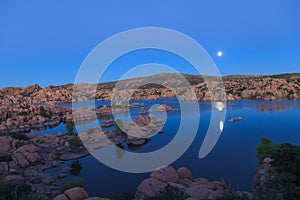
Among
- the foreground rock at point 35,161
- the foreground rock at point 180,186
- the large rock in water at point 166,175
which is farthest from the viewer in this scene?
the foreground rock at point 35,161

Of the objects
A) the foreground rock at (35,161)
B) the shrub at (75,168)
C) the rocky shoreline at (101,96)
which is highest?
the rocky shoreline at (101,96)

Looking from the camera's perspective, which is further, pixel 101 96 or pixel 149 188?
pixel 101 96

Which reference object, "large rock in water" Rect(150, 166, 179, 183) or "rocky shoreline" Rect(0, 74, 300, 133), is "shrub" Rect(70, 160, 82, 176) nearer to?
"large rock in water" Rect(150, 166, 179, 183)

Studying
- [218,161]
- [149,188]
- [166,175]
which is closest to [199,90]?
[218,161]

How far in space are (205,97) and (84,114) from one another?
63177 mm

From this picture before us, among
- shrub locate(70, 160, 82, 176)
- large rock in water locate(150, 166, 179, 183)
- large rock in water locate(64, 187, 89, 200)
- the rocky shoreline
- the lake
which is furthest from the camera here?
the rocky shoreline

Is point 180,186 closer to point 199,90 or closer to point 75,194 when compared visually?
point 75,194

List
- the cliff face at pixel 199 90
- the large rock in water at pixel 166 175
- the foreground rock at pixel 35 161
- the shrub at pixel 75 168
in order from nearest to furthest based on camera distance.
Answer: the large rock in water at pixel 166 175 → the foreground rock at pixel 35 161 → the shrub at pixel 75 168 → the cliff face at pixel 199 90

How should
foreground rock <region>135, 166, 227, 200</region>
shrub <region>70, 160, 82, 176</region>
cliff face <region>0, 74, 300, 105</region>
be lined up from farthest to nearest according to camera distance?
cliff face <region>0, 74, 300, 105</region> < shrub <region>70, 160, 82, 176</region> < foreground rock <region>135, 166, 227, 200</region>

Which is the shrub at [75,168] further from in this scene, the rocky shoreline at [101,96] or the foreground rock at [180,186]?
the rocky shoreline at [101,96]

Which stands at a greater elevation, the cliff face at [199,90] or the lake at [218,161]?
the cliff face at [199,90]

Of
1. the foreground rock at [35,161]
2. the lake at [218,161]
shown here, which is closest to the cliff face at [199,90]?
the lake at [218,161]

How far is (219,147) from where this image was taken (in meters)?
32.9

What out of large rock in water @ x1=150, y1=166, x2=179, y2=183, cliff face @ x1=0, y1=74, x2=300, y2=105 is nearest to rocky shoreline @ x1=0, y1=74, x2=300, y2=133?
cliff face @ x1=0, y1=74, x2=300, y2=105
